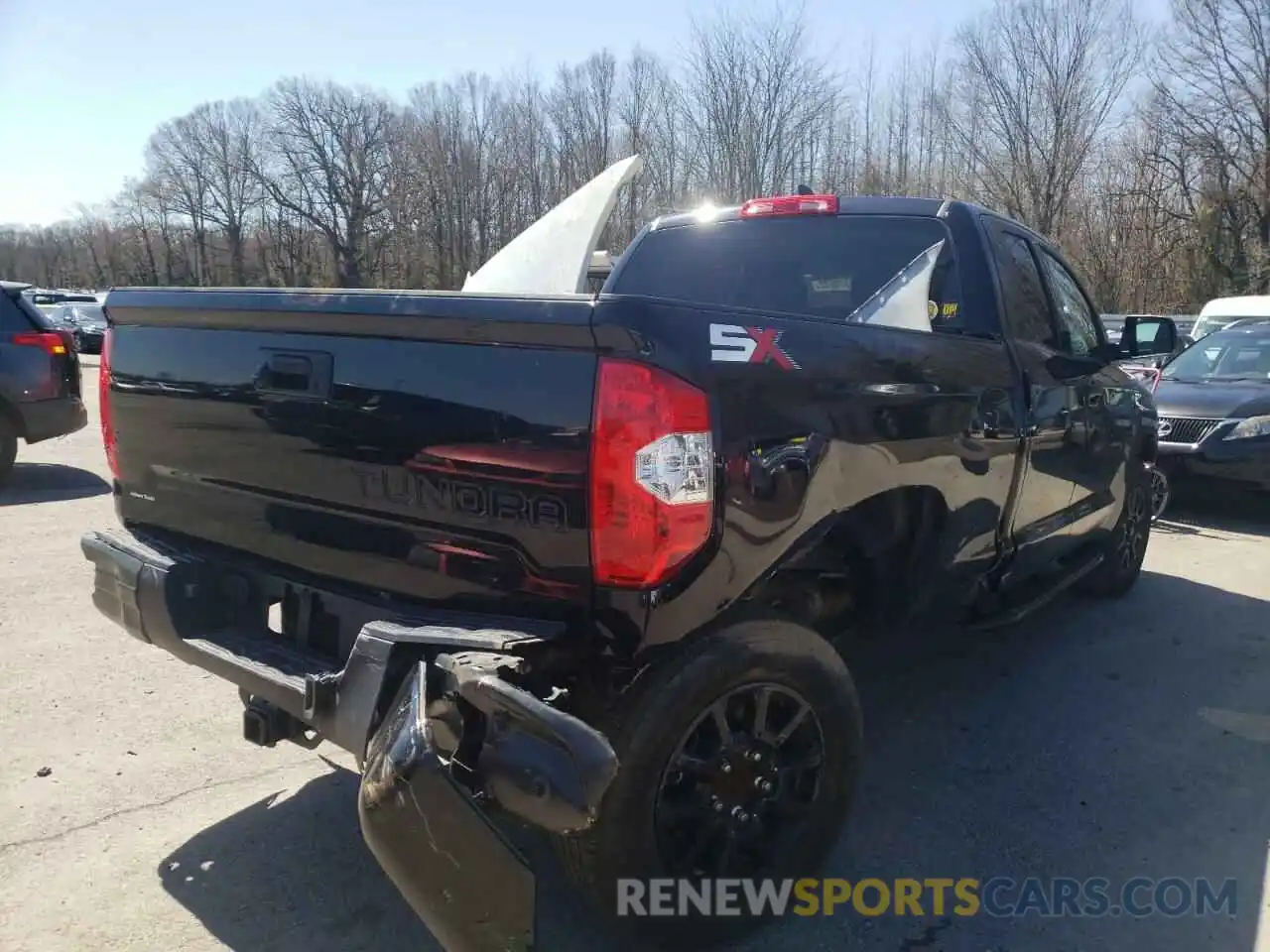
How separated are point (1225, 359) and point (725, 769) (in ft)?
28.7

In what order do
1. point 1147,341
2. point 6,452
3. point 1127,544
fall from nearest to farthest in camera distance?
point 1147,341 < point 1127,544 < point 6,452

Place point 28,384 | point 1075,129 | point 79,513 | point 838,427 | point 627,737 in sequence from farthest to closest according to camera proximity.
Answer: point 1075,129, point 28,384, point 79,513, point 838,427, point 627,737

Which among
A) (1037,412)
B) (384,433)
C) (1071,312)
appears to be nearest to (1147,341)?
(1071,312)

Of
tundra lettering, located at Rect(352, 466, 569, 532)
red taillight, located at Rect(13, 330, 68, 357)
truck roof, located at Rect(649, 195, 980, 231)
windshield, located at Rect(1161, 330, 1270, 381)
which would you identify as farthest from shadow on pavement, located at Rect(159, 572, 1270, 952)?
red taillight, located at Rect(13, 330, 68, 357)

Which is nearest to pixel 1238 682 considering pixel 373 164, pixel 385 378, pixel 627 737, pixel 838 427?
pixel 838 427

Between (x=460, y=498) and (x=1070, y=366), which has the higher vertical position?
(x=1070, y=366)

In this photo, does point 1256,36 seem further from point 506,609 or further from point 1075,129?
point 506,609

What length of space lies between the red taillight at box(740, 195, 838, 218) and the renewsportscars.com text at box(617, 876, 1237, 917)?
2.59 m

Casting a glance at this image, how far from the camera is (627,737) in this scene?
2264 millimetres

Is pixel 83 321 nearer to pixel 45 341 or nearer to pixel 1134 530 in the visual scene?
pixel 45 341

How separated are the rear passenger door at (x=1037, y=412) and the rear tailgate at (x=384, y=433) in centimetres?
230

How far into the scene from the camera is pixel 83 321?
30.8 metres

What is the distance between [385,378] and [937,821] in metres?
2.30

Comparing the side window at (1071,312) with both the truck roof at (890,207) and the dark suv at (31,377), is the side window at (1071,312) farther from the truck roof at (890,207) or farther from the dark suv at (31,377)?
the dark suv at (31,377)
